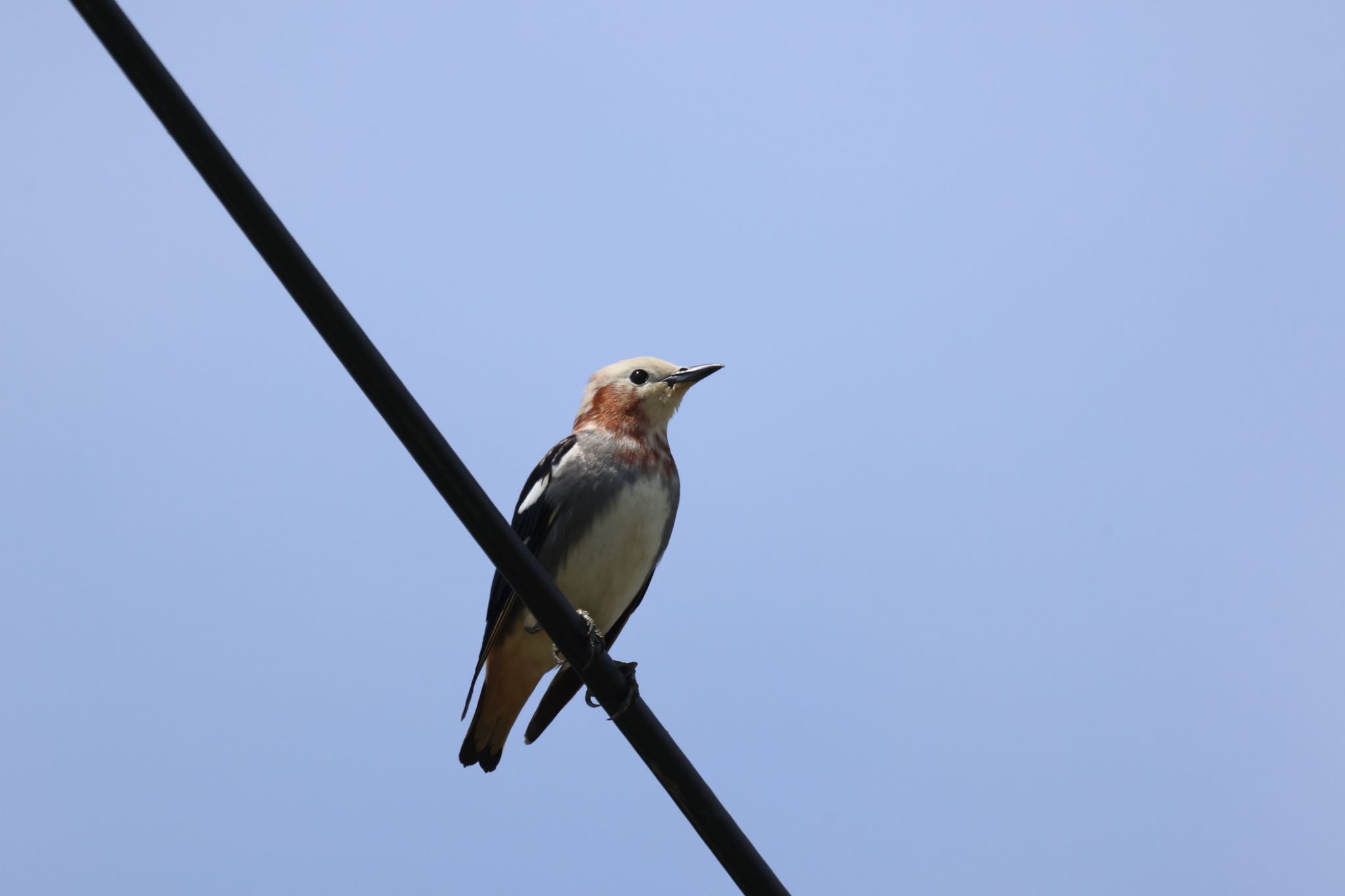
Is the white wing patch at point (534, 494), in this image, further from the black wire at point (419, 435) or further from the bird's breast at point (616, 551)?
the black wire at point (419, 435)

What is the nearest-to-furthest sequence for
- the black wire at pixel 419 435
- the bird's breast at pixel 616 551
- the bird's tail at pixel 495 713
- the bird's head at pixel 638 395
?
1. the black wire at pixel 419 435
2. the bird's breast at pixel 616 551
3. the bird's tail at pixel 495 713
4. the bird's head at pixel 638 395

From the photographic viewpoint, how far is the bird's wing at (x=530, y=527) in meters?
5.38

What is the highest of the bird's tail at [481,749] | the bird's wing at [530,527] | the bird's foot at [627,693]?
the bird's wing at [530,527]

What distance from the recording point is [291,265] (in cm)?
240

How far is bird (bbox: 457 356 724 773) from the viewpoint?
17.3 ft

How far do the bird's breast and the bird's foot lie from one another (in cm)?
44

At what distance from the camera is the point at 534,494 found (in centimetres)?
561

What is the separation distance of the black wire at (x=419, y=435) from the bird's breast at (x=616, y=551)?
1630mm

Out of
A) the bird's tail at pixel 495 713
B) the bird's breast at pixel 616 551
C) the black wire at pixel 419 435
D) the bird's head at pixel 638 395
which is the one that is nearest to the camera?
the black wire at pixel 419 435

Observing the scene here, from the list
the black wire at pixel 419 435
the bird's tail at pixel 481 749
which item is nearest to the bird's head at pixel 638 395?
the bird's tail at pixel 481 749

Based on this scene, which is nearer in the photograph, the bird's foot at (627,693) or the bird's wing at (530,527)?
the bird's foot at (627,693)

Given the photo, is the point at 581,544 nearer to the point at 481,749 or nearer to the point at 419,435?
the point at 481,749

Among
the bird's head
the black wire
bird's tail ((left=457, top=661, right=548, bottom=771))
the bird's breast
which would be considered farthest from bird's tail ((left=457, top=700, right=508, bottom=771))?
the black wire

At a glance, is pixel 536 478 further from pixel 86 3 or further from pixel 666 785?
pixel 86 3
